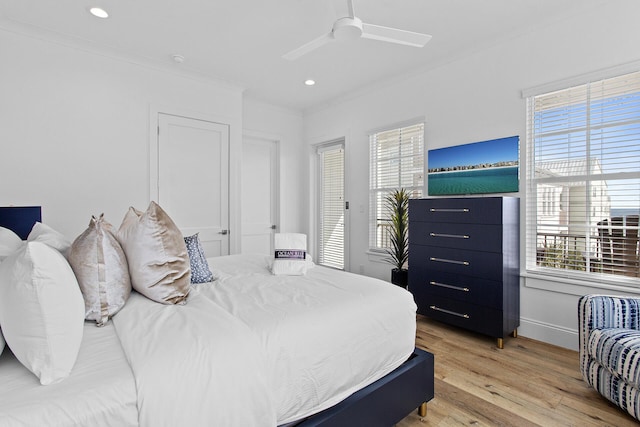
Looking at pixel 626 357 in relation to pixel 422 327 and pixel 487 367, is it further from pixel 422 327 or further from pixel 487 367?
pixel 422 327

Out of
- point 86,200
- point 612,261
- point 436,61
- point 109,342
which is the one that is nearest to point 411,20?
point 436,61

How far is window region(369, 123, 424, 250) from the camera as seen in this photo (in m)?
3.76

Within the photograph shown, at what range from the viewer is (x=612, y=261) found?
2467mm

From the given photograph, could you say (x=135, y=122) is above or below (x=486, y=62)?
below

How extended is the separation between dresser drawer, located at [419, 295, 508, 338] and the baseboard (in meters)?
0.42

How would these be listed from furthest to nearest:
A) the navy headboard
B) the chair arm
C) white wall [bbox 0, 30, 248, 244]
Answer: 1. white wall [bbox 0, 30, 248, 244]
2. the navy headboard
3. the chair arm

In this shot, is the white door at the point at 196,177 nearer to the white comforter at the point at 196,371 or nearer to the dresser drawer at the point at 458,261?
the dresser drawer at the point at 458,261

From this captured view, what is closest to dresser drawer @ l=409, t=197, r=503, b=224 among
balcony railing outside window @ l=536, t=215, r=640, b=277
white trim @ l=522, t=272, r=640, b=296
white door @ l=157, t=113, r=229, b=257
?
balcony railing outside window @ l=536, t=215, r=640, b=277

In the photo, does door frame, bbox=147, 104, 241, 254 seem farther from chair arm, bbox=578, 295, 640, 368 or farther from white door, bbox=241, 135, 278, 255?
chair arm, bbox=578, 295, 640, 368

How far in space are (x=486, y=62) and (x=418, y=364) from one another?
115 inches

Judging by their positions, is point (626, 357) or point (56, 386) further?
point (626, 357)

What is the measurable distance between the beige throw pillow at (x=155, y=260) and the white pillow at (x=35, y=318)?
0.51m

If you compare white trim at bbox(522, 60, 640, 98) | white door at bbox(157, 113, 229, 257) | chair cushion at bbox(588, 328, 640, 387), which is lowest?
chair cushion at bbox(588, 328, 640, 387)

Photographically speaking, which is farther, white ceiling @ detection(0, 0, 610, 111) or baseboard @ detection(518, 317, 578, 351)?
baseboard @ detection(518, 317, 578, 351)
